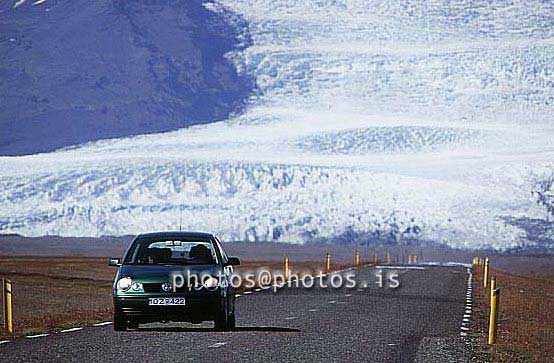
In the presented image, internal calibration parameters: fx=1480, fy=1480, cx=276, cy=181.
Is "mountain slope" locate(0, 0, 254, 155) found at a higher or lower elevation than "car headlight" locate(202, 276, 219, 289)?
higher

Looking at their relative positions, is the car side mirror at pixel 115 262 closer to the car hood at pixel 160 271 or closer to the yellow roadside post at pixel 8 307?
the car hood at pixel 160 271

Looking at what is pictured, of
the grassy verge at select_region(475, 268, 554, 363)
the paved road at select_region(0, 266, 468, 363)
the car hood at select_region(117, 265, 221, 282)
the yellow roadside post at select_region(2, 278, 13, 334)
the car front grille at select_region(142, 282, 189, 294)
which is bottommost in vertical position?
the grassy verge at select_region(475, 268, 554, 363)

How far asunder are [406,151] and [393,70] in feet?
70.7

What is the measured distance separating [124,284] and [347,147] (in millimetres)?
130572

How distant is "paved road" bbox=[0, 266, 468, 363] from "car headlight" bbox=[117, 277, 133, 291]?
0.77 m

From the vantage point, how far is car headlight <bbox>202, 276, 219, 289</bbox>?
24.4m

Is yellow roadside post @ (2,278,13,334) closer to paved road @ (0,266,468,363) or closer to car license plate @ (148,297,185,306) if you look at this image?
paved road @ (0,266,468,363)

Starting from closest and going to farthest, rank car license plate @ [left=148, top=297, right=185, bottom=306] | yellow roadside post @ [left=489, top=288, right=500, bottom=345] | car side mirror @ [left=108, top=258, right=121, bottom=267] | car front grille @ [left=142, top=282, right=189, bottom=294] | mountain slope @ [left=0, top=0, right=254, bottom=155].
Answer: yellow roadside post @ [left=489, top=288, right=500, bottom=345] < car license plate @ [left=148, top=297, right=185, bottom=306] < car front grille @ [left=142, top=282, right=189, bottom=294] < car side mirror @ [left=108, top=258, right=121, bottom=267] < mountain slope @ [left=0, top=0, right=254, bottom=155]

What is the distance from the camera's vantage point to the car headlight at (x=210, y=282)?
24.4 metres

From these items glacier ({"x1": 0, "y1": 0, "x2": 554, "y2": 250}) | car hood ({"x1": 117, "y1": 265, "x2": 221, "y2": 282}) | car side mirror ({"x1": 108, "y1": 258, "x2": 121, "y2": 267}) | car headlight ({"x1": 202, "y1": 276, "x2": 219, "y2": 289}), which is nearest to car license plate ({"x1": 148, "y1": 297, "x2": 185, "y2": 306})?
car hood ({"x1": 117, "y1": 265, "x2": 221, "y2": 282})

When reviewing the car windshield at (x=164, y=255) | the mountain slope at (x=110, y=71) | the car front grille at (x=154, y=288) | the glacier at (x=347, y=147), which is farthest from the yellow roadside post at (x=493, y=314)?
the mountain slope at (x=110, y=71)

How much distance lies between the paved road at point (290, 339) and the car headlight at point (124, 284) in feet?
2.54

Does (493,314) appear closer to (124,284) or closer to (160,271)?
(160,271)

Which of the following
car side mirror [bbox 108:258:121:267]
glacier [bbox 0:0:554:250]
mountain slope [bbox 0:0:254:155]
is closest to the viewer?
car side mirror [bbox 108:258:121:267]
